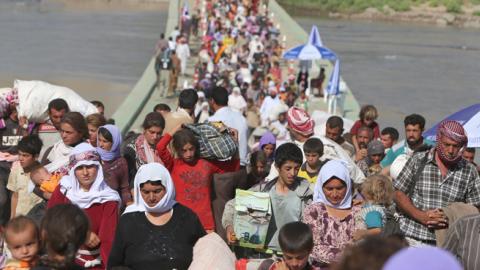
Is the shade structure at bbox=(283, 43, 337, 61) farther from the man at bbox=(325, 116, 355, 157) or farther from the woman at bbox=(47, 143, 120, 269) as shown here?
the woman at bbox=(47, 143, 120, 269)

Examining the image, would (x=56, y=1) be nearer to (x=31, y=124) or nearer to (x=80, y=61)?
(x=80, y=61)

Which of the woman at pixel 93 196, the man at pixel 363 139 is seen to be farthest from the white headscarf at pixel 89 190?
the man at pixel 363 139

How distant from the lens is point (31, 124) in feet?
33.4

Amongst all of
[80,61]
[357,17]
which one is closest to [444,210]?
[80,61]

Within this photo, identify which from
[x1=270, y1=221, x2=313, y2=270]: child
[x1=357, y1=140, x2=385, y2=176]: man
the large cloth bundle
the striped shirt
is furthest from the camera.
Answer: [x1=357, y1=140, x2=385, y2=176]: man

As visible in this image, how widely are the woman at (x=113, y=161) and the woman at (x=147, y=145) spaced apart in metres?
0.31

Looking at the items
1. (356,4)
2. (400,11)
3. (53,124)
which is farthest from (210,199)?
(356,4)

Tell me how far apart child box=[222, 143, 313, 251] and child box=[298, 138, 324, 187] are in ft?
2.99

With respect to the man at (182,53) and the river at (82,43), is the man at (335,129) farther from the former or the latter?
the man at (182,53)

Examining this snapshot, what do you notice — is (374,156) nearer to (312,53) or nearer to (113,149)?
(113,149)

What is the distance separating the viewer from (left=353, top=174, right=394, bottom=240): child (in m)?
6.57

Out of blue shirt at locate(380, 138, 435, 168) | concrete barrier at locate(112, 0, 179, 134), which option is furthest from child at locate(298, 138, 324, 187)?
concrete barrier at locate(112, 0, 179, 134)

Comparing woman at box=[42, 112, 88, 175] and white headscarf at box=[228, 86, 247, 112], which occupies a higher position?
woman at box=[42, 112, 88, 175]

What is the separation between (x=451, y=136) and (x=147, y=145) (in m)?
2.70
